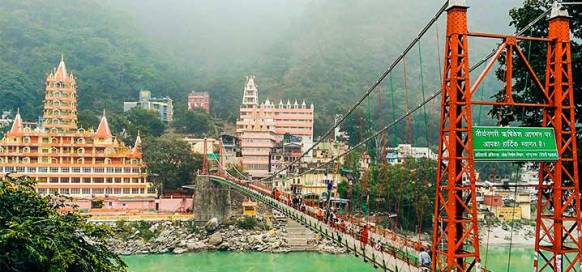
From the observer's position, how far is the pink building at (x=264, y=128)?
34000mm

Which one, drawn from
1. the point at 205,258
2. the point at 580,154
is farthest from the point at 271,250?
the point at 580,154

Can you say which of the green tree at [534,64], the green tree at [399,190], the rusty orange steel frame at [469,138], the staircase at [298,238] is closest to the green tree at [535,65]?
the green tree at [534,64]

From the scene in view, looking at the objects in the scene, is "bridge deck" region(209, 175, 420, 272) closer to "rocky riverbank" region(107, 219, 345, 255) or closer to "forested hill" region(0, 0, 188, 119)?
"rocky riverbank" region(107, 219, 345, 255)

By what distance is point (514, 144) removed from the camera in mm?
6547

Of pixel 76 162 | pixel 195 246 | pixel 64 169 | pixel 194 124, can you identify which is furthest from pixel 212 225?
pixel 194 124

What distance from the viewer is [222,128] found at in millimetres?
45344

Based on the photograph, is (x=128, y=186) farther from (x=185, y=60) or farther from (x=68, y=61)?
(x=185, y=60)

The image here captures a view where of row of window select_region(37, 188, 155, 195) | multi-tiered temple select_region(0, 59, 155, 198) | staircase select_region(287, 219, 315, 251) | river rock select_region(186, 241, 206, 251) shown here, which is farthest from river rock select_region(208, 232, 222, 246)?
row of window select_region(37, 188, 155, 195)

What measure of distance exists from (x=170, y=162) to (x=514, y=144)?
2490 centimetres

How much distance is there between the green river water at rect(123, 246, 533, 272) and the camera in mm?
20281

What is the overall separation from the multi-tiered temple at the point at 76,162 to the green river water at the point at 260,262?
18.3 feet

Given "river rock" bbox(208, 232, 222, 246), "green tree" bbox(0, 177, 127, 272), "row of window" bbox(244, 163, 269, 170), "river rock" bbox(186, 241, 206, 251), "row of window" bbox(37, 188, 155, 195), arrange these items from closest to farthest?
1. "green tree" bbox(0, 177, 127, 272)
2. "river rock" bbox(186, 241, 206, 251)
3. "river rock" bbox(208, 232, 222, 246)
4. "row of window" bbox(37, 188, 155, 195)
5. "row of window" bbox(244, 163, 269, 170)

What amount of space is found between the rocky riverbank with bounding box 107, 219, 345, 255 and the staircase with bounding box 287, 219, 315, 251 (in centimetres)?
8

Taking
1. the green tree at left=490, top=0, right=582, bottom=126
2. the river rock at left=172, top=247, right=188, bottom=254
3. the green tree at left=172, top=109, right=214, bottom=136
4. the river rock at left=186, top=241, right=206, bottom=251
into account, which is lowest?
the river rock at left=172, top=247, right=188, bottom=254
